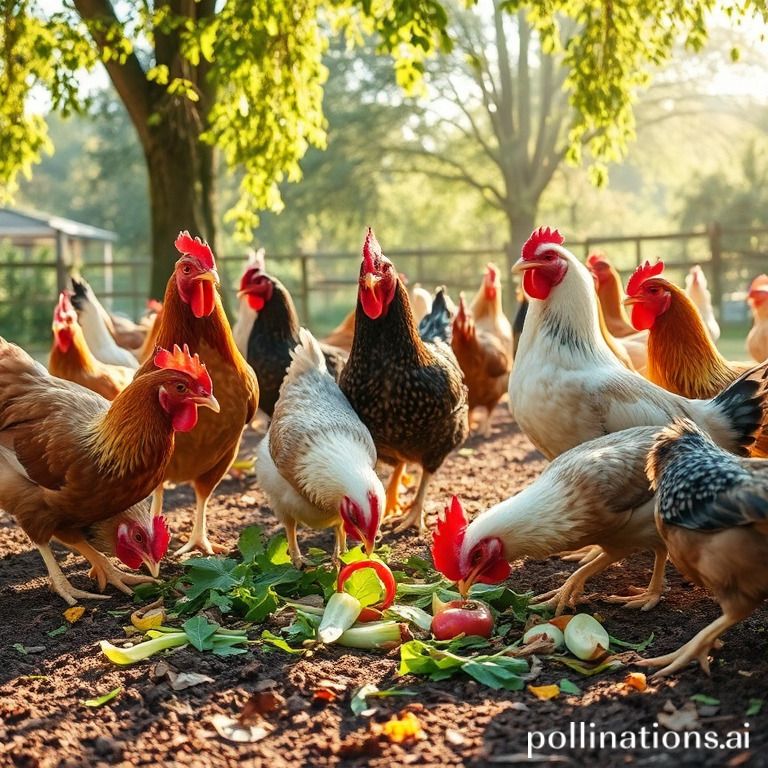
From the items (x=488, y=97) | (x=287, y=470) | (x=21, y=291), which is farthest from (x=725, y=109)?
(x=287, y=470)

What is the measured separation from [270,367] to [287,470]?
213cm

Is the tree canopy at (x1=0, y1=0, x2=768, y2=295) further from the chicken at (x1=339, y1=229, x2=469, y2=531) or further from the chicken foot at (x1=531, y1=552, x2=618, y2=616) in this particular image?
the chicken foot at (x1=531, y1=552, x2=618, y2=616)

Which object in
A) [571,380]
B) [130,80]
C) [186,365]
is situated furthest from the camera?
[130,80]

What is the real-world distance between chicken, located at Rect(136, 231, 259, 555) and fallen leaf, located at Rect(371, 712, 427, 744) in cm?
236

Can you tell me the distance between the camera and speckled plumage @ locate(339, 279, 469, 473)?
4938 mm

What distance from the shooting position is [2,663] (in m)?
3.48

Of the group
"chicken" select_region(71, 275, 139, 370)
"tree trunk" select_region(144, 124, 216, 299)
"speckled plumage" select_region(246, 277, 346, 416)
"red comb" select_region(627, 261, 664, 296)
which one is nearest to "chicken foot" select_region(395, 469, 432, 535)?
"speckled plumage" select_region(246, 277, 346, 416)

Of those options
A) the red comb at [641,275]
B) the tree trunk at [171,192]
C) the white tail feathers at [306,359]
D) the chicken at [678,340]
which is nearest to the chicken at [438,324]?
the white tail feathers at [306,359]

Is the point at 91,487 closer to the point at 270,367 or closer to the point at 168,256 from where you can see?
the point at 270,367

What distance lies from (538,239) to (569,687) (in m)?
2.59

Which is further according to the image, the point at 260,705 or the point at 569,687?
the point at 569,687

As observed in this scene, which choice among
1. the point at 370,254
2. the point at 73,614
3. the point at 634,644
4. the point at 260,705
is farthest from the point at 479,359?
the point at 260,705

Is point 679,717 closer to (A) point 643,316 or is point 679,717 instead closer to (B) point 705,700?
(B) point 705,700

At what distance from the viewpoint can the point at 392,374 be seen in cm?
493
